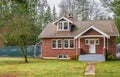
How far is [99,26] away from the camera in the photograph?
3816 centimetres

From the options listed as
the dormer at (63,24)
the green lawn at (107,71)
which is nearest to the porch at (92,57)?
the dormer at (63,24)

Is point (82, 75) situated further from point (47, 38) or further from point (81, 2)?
point (81, 2)

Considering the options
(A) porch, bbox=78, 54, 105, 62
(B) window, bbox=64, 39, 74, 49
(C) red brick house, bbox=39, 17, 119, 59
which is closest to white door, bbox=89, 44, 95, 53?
(C) red brick house, bbox=39, 17, 119, 59

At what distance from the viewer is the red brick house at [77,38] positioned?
117ft

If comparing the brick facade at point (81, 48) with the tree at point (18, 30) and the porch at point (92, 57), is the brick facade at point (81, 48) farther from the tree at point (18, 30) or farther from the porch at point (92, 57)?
the tree at point (18, 30)

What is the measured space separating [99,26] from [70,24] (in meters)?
3.97

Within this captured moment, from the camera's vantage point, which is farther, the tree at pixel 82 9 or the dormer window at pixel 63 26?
the tree at pixel 82 9

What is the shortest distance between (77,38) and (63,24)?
292cm

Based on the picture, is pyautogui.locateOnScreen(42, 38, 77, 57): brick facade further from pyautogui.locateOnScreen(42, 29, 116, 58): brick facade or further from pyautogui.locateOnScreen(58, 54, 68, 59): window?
pyautogui.locateOnScreen(58, 54, 68, 59): window

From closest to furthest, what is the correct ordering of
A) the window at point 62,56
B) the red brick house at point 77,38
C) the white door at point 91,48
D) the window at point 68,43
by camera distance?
the red brick house at point 77,38 < the white door at point 91,48 < the window at point 68,43 < the window at point 62,56

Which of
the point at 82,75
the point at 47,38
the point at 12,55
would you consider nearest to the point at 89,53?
the point at 47,38

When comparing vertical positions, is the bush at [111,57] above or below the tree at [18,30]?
below

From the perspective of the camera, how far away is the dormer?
37.8 metres

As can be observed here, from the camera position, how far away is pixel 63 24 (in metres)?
37.9
